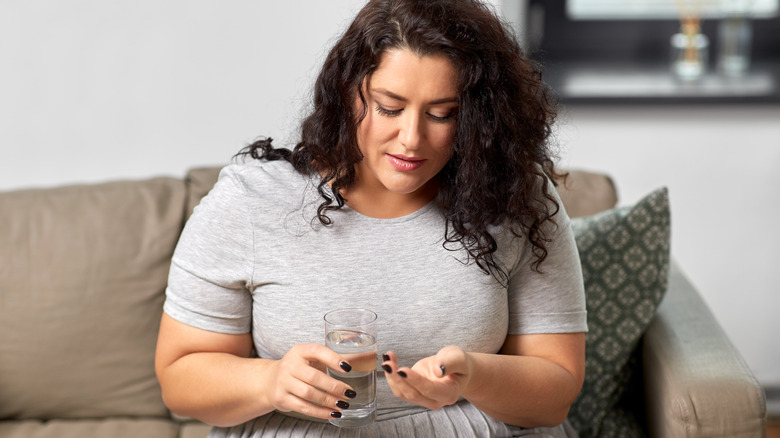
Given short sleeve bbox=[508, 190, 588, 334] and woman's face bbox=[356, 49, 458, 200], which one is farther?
short sleeve bbox=[508, 190, 588, 334]

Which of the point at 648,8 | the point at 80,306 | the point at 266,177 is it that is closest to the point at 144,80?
the point at 80,306

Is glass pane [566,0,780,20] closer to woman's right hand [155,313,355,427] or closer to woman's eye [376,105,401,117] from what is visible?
woman's eye [376,105,401,117]

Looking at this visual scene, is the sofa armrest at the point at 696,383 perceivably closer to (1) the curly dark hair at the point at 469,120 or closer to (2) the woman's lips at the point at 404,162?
(1) the curly dark hair at the point at 469,120

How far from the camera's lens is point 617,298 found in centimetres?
175

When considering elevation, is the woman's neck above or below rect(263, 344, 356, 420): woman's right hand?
above

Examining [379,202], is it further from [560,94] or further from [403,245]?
[560,94]

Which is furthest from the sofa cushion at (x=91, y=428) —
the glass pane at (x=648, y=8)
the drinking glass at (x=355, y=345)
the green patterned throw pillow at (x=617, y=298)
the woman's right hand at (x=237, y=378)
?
the glass pane at (x=648, y=8)

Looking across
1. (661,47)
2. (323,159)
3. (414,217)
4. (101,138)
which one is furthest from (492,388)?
(661,47)

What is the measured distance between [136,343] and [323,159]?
→ 0.76 m

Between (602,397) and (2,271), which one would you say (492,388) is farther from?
(2,271)

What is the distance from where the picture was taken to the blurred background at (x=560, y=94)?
7.09ft

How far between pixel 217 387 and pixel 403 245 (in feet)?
1.28

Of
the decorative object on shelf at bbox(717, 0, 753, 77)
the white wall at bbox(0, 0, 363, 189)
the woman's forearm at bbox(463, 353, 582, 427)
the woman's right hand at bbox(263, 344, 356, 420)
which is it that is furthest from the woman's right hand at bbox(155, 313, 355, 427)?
the decorative object on shelf at bbox(717, 0, 753, 77)

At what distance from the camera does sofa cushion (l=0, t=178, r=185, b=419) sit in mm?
1792
